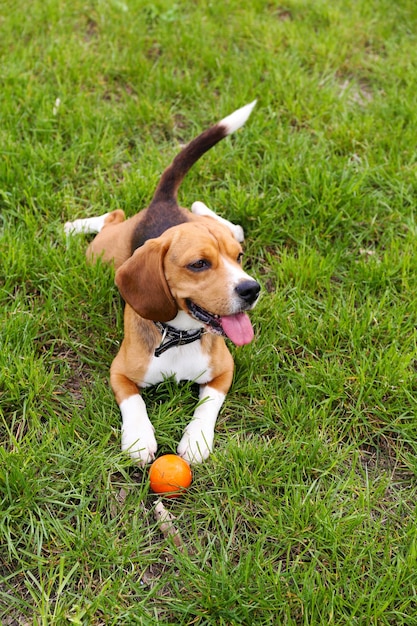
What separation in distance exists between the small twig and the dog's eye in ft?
3.67

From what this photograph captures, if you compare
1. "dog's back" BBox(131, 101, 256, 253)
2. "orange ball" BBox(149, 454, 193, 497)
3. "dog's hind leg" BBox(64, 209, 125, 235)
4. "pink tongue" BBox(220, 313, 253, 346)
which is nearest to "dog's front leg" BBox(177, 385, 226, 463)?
"orange ball" BBox(149, 454, 193, 497)

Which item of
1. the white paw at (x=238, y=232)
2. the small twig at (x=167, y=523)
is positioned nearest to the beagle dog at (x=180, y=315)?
the small twig at (x=167, y=523)

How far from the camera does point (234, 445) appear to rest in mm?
3359

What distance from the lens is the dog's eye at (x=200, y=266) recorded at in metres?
3.15

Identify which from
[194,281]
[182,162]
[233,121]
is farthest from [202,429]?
[233,121]

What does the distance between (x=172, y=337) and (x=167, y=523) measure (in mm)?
914

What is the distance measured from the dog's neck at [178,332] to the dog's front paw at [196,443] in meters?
0.42

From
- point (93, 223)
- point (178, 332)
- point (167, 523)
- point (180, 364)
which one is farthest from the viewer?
point (93, 223)

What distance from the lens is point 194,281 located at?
3.18 metres

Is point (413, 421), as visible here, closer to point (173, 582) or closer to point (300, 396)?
point (300, 396)

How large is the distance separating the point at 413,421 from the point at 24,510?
2055mm

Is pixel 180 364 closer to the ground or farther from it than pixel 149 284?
closer to the ground

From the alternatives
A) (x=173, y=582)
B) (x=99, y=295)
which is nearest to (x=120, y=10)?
(x=99, y=295)

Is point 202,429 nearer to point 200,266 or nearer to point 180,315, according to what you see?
point 180,315
